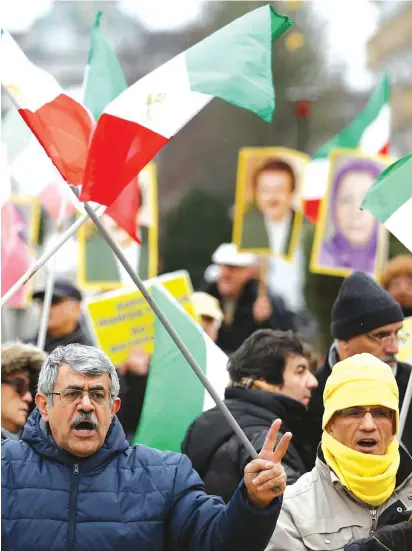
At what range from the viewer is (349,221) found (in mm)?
8883

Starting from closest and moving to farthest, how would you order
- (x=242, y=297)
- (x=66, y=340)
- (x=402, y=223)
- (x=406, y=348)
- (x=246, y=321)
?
(x=402, y=223), (x=406, y=348), (x=66, y=340), (x=246, y=321), (x=242, y=297)

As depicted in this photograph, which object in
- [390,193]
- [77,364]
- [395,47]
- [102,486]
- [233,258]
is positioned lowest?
[102,486]

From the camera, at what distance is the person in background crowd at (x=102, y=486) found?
13.3 feet

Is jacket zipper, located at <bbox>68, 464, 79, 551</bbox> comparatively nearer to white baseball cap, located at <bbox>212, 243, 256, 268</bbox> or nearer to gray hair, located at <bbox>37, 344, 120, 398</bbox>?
gray hair, located at <bbox>37, 344, 120, 398</bbox>

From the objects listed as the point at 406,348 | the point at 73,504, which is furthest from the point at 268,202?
the point at 73,504

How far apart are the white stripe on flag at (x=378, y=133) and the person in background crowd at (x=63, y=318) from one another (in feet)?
8.09

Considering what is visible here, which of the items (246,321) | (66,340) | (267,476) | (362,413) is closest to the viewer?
(267,476)

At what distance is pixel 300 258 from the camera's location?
16.0 metres

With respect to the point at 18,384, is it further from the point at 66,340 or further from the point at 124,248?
the point at 124,248

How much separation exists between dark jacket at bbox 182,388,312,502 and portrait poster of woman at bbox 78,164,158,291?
374cm

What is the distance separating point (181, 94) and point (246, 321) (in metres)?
4.86

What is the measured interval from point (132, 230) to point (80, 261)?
3514 millimetres

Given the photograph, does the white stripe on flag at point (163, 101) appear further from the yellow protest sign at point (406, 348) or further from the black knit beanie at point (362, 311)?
the yellow protest sign at point (406, 348)

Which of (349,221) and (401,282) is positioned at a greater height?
(349,221)
